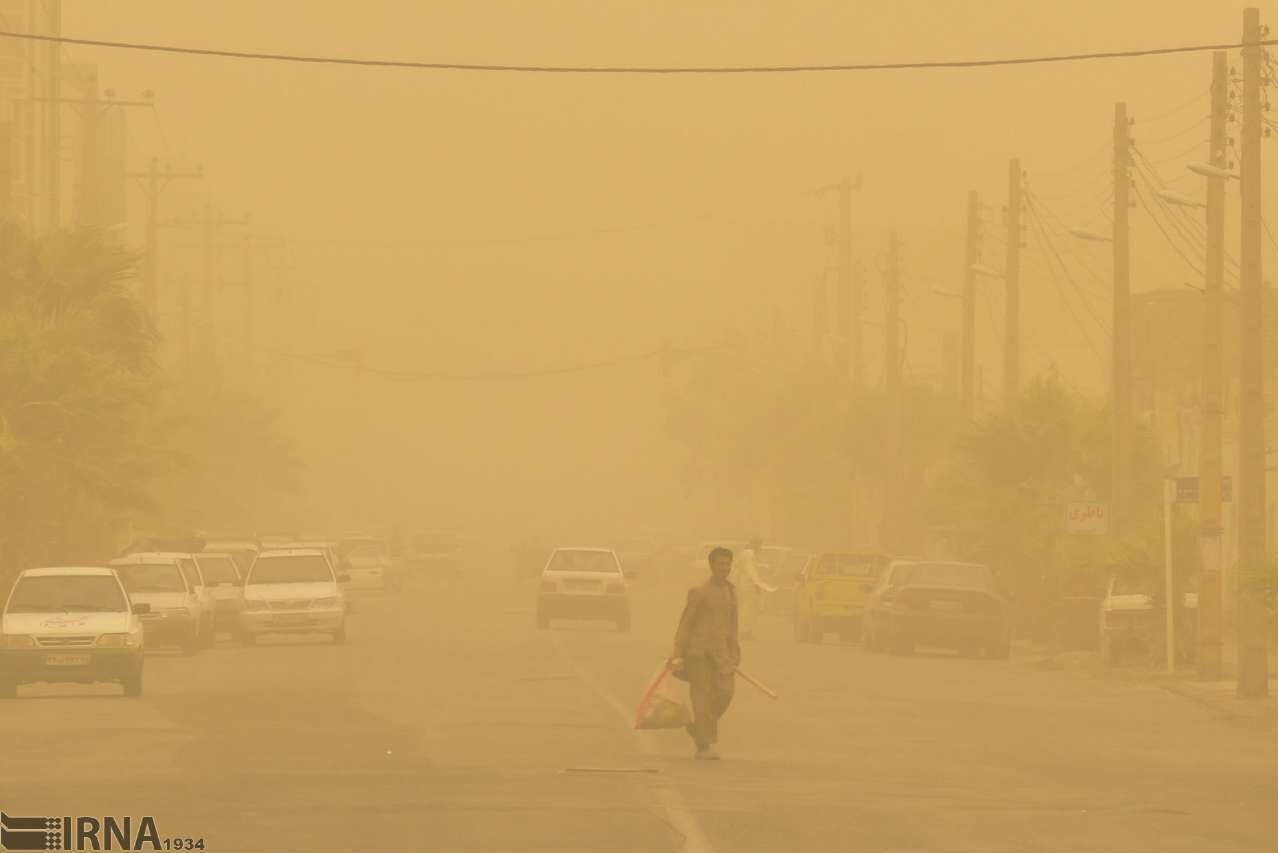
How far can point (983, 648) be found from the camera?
46.3 metres

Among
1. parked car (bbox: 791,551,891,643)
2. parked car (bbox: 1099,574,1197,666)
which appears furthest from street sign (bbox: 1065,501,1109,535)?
parked car (bbox: 791,551,891,643)

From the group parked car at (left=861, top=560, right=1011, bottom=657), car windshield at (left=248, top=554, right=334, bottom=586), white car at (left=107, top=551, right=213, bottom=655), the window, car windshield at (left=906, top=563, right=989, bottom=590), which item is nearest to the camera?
white car at (left=107, top=551, right=213, bottom=655)

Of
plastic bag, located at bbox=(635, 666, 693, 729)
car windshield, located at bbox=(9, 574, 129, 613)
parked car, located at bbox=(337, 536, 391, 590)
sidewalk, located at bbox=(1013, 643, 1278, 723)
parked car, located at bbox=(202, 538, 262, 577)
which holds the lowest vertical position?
parked car, located at bbox=(337, 536, 391, 590)

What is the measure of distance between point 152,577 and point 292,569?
3.65m

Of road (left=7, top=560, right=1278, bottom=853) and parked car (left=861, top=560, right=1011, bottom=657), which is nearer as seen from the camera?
road (left=7, top=560, right=1278, bottom=853)

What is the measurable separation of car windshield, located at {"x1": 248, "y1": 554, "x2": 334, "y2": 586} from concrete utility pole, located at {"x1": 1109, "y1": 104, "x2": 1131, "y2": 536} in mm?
13598

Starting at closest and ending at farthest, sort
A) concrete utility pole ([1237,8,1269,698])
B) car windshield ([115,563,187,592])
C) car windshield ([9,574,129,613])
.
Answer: car windshield ([9,574,129,613])
concrete utility pole ([1237,8,1269,698])
car windshield ([115,563,187,592])

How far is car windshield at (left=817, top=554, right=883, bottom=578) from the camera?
5209 centimetres

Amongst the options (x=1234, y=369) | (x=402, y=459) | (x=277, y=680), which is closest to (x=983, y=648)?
(x=277, y=680)

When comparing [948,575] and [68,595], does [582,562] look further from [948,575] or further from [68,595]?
[68,595]

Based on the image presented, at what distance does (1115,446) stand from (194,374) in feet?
189

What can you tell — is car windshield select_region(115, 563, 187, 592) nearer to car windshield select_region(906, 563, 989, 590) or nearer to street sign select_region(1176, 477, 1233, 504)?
car windshield select_region(906, 563, 989, 590)

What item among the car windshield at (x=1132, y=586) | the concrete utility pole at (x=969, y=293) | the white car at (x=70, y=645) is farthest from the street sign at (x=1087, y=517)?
the concrete utility pole at (x=969, y=293)

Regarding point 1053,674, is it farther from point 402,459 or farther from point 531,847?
point 402,459
